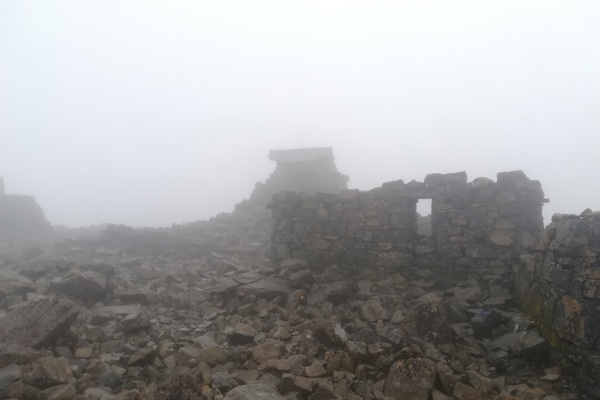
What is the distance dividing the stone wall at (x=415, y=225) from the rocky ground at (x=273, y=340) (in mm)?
416

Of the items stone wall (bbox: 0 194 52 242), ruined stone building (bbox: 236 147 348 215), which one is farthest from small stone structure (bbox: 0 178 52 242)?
ruined stone building (bbox: 236 147 348 215)

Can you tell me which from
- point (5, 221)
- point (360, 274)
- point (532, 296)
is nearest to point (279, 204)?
point (360, 274)

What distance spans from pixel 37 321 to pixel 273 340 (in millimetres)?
3335

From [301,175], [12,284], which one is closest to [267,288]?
[12,284]

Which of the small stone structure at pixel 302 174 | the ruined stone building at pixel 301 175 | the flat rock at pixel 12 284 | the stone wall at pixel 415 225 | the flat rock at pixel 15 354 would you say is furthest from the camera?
the small stone structure at pixel 302 174

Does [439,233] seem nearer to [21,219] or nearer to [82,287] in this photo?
[82,287]

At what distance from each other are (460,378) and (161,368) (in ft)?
12.3

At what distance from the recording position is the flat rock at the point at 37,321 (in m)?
5.17

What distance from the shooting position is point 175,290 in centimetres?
852

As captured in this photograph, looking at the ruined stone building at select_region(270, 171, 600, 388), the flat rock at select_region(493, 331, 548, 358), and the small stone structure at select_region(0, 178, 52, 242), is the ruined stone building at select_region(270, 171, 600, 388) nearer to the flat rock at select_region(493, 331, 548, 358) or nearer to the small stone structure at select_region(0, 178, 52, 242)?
the flat rock at select_region(493, 331, 548, 358)

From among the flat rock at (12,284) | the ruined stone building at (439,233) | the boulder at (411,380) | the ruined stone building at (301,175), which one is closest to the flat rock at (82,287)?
the flat rock at (12,284)

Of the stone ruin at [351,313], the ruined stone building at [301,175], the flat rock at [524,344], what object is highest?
the ruined stone building at [301,175]

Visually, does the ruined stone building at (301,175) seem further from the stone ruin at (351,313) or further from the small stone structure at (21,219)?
the small stone structure at (21,219)

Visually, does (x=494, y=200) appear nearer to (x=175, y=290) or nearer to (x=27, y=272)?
(x=175, y=290)
